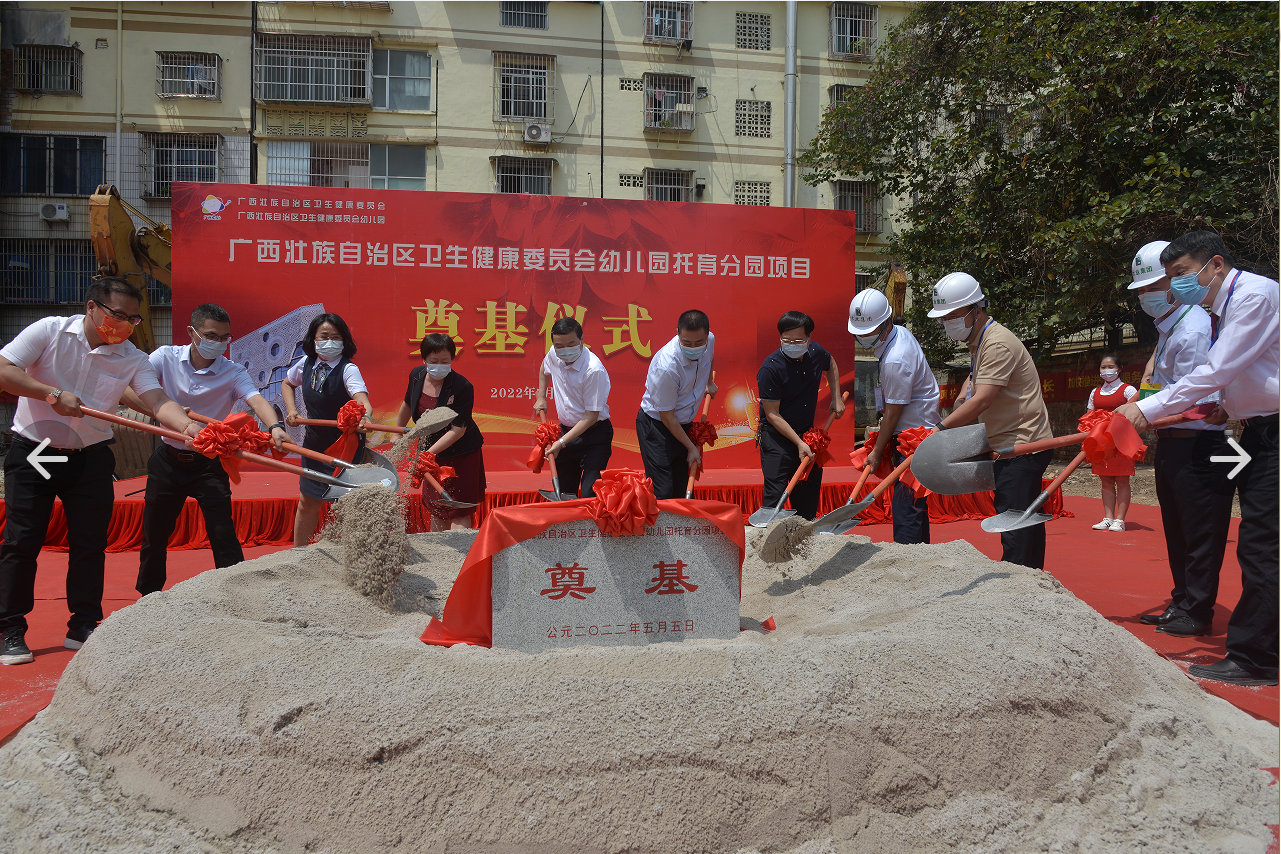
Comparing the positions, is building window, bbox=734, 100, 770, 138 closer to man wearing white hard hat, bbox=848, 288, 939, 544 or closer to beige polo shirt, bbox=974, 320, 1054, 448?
man wearing white hard hat, bbox=848, 288, 939, 544

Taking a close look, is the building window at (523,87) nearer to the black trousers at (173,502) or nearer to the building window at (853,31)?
the building window at (853,31)

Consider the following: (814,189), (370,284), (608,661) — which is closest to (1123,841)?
(608,661)

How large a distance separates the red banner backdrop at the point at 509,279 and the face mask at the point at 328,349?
327 centimetres

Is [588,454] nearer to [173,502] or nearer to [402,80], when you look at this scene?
[173,502]

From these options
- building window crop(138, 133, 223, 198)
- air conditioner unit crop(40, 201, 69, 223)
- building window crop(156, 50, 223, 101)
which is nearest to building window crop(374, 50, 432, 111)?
building window crop(156, 50, 223, 101)

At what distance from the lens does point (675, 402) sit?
12.0ft

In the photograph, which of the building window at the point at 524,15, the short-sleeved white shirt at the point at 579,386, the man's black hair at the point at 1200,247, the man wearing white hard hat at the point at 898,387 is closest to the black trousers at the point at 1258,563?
the man's black hair at the point at 1200,247

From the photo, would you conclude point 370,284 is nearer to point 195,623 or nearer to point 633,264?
point 633,264

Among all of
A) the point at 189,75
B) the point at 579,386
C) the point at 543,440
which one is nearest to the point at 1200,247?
the point at 579,386

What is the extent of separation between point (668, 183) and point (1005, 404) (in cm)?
1245

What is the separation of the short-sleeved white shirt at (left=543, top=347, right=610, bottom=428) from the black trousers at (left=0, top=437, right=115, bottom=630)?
2.05 m

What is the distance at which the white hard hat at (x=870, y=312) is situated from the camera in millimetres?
3359

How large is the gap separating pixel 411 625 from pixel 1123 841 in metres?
2.28

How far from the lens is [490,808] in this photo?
1.56 m
